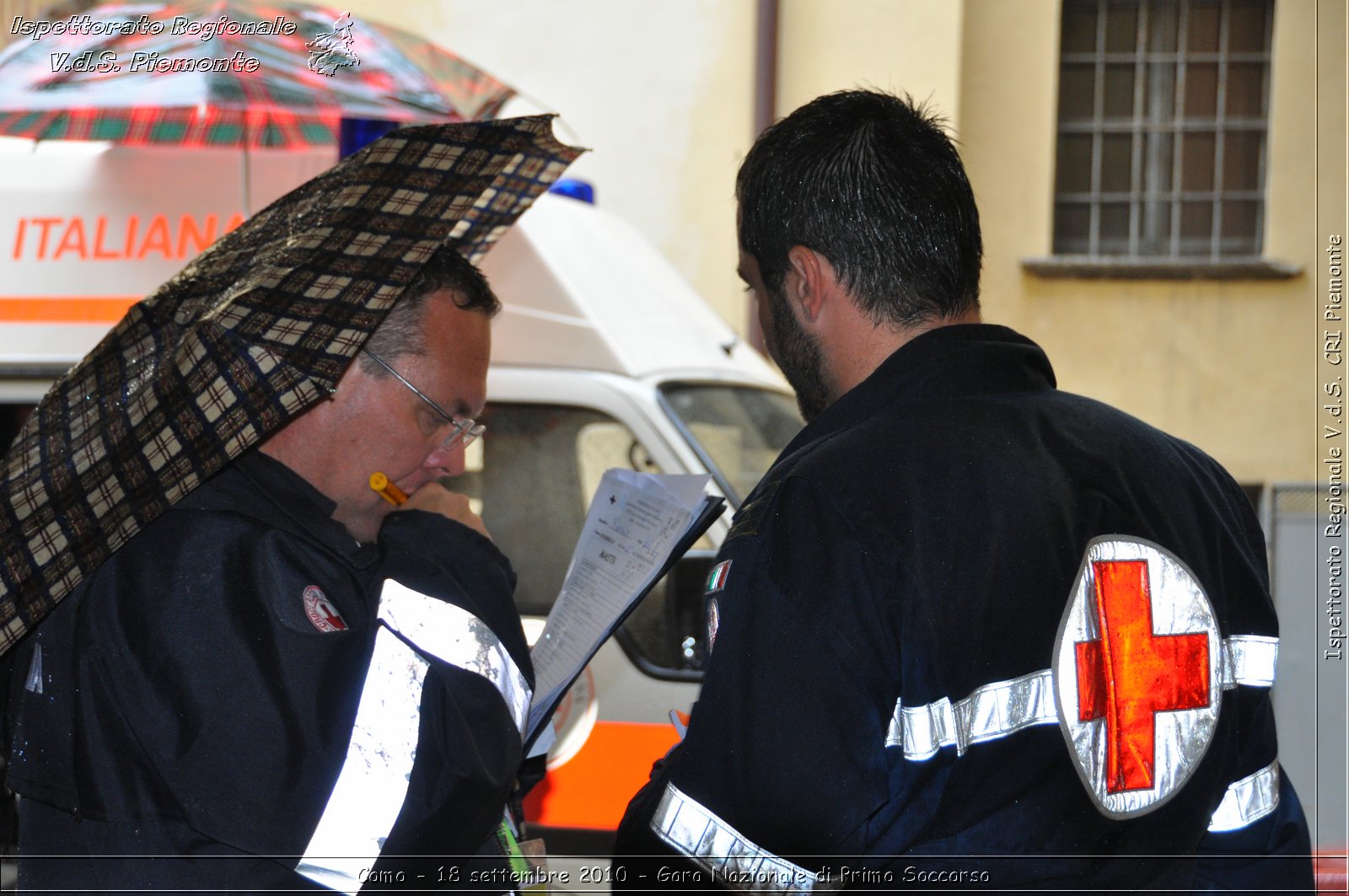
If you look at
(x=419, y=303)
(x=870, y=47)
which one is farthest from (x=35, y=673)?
(x=870, y=47)

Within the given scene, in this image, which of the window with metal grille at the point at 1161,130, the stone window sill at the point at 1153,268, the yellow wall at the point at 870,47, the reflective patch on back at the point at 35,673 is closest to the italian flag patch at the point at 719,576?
the reflective patch on back at the point at 35,673

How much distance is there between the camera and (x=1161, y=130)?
771 centimetres

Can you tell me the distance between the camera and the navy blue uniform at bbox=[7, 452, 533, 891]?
Result: 4.81 ft

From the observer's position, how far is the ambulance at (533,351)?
11.4 feet

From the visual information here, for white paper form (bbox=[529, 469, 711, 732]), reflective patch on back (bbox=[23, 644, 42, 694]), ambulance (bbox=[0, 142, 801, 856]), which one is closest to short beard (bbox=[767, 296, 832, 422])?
white paper form (bbox=[529, 469, 711, 732])

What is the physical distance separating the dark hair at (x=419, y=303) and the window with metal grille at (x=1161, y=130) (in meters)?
6.48

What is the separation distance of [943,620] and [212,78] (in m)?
2.87

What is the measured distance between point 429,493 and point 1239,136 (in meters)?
7.13

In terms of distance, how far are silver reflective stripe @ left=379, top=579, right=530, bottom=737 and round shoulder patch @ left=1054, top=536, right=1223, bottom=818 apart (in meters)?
0.71

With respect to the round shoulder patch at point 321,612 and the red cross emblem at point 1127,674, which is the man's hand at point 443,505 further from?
the red cross emblem at point 1127,674

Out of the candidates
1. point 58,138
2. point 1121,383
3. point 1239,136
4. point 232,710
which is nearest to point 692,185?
point 1121,383

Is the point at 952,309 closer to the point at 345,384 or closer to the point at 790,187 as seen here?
the point at 790,187

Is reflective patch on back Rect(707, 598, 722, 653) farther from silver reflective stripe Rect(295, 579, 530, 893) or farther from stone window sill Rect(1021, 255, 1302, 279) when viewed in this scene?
stone window sill Rect(1021, 255, 1302, 279)

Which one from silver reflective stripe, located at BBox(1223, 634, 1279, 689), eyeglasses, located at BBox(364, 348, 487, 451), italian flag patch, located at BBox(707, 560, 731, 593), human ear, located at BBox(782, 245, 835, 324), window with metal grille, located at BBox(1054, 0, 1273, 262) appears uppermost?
window with metal grille, located at BBox(1054, 0, 1273, 262)
